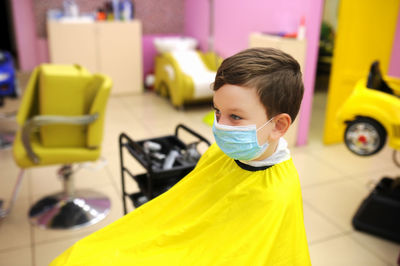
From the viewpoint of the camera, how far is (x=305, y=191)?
2.97m

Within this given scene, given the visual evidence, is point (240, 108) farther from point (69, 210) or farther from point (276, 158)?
point (69, 210)

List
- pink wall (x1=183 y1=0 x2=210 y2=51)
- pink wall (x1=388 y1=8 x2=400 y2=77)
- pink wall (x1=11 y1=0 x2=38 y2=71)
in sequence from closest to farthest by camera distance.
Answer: pink wall (x1=388 y1=8 x2=400 y2=77), pink wall (x1=183 y1=0 x2=210 y2=51), pink wall (x1=11 y1=0 x2=38 y2=71)

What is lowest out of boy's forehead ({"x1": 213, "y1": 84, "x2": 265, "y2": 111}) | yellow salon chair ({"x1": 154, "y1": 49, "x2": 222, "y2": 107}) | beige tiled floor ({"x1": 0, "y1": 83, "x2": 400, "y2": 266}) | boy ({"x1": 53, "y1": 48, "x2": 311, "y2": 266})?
beige tiled floor ({"x1": 0, "y1": 83, "x2": 400, "y2": 266})

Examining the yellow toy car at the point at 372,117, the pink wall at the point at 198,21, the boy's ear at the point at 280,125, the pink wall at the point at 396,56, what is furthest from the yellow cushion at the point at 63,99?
the pink wall at the point at 198,21

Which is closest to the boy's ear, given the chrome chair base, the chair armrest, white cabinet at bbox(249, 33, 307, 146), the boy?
the boy

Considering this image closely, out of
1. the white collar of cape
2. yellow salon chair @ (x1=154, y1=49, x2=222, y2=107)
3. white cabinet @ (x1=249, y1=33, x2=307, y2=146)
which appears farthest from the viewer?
yellow salon chair @ (x1=154, y1=49, x2=222, y2=107)

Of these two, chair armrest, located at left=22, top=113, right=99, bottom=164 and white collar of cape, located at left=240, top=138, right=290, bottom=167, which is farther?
chair armrest, located at left=22, top=113, right=99, bottom=164

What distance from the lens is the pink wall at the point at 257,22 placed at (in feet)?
11.5

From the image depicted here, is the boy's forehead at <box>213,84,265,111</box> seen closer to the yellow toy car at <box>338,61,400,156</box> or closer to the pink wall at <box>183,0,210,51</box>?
the yellow toy car at <box>338,61,400,156</box>

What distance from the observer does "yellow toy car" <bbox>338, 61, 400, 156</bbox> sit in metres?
2.34

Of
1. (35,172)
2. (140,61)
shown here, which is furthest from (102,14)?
(35,172)

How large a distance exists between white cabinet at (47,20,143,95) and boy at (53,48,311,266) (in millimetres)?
4447

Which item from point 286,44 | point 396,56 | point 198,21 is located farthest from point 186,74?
point 396,56

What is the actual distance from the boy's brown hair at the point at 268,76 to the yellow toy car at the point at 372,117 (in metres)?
1.52
